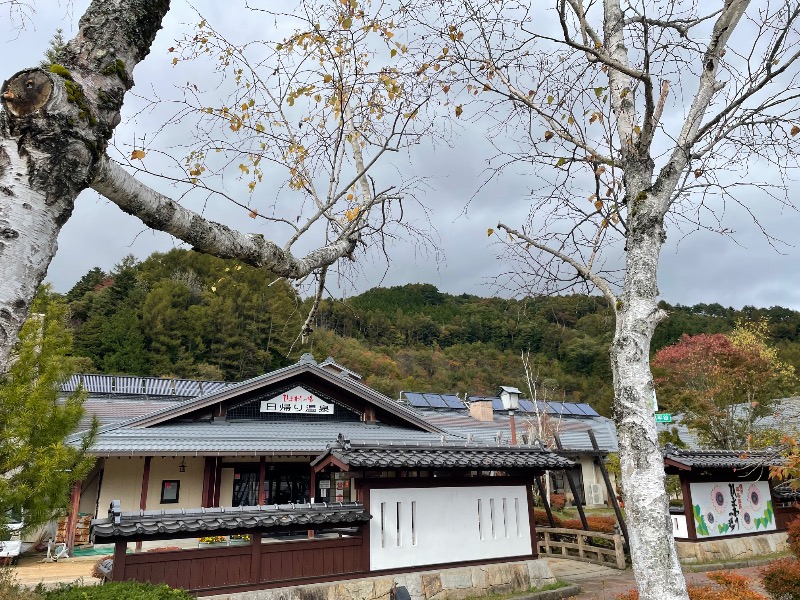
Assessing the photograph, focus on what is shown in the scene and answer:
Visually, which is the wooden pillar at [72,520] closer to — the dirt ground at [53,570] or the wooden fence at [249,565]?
the dirt ground at [53,570]

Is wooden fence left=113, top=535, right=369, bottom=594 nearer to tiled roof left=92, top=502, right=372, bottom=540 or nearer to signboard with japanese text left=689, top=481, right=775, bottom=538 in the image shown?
tiled roof left=92, top=502, right=372, bottom=540

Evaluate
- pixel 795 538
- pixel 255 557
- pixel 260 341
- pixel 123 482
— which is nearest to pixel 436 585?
pixel 255 557

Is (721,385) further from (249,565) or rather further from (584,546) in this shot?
(249,565)

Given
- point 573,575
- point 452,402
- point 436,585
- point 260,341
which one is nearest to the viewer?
point 436,585

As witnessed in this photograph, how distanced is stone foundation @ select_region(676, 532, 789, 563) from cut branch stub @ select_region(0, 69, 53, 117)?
1500cm

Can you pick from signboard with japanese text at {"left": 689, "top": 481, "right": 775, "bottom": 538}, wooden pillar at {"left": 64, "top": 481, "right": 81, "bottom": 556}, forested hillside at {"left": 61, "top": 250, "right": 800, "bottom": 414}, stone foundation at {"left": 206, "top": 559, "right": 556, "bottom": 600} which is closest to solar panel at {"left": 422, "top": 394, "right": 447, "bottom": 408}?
forested hillside at {"left": 61, "top": 250, "right": 800, "bottom": 414}

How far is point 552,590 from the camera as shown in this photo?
10125mm

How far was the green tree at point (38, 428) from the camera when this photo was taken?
18.1 ft

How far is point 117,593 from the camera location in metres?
4.59

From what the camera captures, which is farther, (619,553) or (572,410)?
(572,410)

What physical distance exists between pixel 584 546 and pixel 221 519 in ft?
33.6

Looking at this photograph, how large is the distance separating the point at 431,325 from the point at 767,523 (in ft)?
160

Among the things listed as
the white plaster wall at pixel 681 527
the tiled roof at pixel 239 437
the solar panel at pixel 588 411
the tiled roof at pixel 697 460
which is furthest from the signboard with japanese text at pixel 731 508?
the solar panel at pixel 588 411

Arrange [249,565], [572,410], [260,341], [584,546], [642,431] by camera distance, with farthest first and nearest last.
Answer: [260,341]
[572,410]
[584,546]
[249,565]
[642,431]
